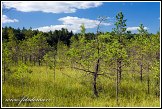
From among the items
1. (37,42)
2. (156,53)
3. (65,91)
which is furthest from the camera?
(37,42)

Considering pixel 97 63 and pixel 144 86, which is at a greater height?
pixel 97 63

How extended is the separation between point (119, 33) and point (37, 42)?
1764 centimetres

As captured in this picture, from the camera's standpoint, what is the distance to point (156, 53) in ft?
56.0

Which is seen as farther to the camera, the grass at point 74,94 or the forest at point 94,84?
the forest at point 94,84

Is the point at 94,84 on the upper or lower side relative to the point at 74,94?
upper

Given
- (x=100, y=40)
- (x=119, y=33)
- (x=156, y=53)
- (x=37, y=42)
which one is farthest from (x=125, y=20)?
(x=37, y=42)

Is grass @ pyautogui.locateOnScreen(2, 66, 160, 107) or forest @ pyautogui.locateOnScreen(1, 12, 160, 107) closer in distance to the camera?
grass @ pyautogui.locateOnScreen(2, 66, 160, 107)

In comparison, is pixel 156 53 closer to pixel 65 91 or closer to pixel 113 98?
pixel 113 98

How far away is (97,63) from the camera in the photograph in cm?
1352

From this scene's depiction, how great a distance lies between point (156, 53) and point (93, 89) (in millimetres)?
5454

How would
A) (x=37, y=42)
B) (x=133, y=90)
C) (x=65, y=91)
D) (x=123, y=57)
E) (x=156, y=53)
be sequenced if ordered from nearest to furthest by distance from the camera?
1. (x=123, y=57)
2. (x=65, y=91)
3. (x=133, y=90)
4. (x=156, y=53)
5. (x=37, y=42)

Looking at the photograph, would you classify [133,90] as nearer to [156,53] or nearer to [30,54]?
[156,53]

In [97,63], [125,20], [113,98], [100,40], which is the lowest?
[113,98]

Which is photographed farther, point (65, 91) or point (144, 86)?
point (144, 86)
